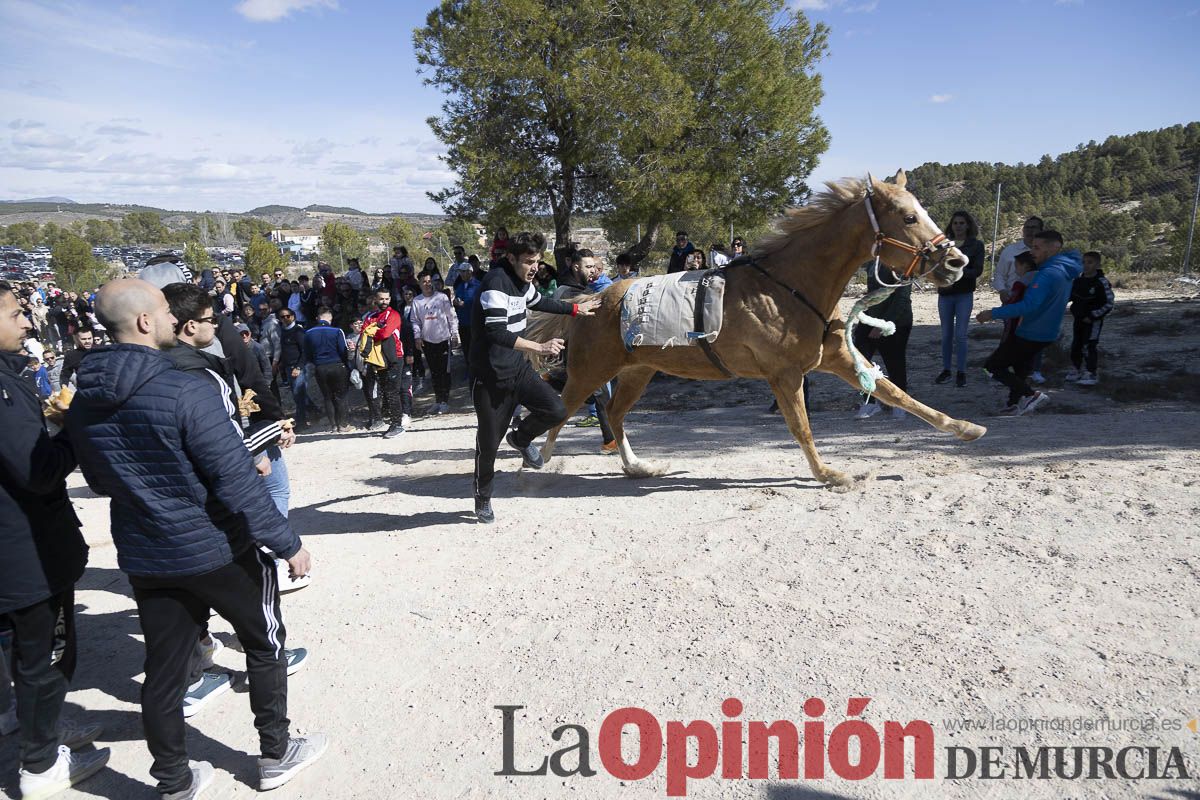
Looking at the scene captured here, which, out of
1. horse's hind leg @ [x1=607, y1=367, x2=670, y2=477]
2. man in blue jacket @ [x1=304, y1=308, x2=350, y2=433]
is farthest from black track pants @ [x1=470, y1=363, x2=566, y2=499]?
man in blue jacket @ [x1=304, y1=308, x2=350, y2=433]

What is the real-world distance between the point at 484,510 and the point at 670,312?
7.04 feet

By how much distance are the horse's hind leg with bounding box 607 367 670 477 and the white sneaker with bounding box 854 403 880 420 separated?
2759 millimetres

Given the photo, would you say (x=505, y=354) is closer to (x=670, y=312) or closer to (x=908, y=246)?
(x=670, y=312)

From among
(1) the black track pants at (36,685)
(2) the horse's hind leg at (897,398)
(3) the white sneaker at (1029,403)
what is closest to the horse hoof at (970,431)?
(2) the horse's hind leg at (897,398)

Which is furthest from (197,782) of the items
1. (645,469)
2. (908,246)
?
(908,246)

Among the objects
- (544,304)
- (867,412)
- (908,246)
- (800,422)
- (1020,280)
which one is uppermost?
(908,246)

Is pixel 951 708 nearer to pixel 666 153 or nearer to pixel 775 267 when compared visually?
pixel 775 267

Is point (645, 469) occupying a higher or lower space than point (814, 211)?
lower

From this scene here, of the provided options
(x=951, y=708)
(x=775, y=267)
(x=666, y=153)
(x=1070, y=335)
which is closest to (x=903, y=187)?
(x=775, y=267)

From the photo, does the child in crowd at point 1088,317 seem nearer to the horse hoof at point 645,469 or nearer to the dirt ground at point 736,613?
the dirt ground at point 736,613

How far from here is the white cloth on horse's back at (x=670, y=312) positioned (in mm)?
5484

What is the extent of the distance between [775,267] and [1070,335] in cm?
812

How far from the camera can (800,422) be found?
17.6 feet

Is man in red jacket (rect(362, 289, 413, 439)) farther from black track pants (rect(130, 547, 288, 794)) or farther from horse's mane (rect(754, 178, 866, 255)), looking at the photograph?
black track pants (rect(130, 547, 288, 794))
